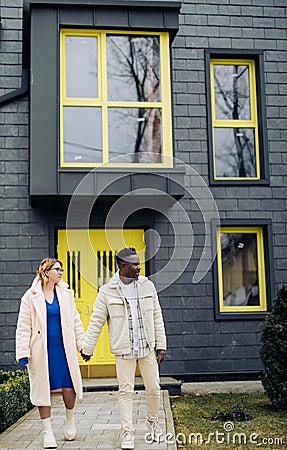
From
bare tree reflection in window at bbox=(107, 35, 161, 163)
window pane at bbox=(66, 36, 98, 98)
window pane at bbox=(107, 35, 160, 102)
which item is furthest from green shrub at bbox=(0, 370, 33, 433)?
window pane at bbox=(107, 35, 160, 102)

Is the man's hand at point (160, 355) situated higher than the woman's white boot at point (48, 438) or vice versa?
the man's hand at point (160, 355)

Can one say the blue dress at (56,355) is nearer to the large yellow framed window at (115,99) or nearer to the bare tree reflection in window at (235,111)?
the large yellow framed window at (115,99)

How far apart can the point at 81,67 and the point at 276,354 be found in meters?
5.19

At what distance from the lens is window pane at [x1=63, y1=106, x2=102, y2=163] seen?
10078mm

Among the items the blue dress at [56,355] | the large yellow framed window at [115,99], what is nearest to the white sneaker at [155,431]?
the blue dress at [56,355]

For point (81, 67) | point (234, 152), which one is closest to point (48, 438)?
point (81, 67)

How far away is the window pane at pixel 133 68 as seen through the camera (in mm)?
10367

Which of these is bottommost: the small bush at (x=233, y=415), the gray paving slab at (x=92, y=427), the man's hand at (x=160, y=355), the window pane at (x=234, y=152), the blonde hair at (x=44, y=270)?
the small bush at (x=233, y=415)

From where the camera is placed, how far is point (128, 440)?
19.6 feet

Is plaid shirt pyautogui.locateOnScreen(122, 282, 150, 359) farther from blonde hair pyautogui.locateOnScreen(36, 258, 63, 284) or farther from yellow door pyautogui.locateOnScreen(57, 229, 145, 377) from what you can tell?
yellow door pyautogui.locateOnScreen(57, 229, 145, 377)

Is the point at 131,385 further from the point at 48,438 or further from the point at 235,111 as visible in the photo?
the point at 235,111

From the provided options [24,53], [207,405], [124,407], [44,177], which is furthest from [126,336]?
[24,53]

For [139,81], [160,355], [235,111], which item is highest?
[139,81]

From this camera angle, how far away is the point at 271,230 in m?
11.3
